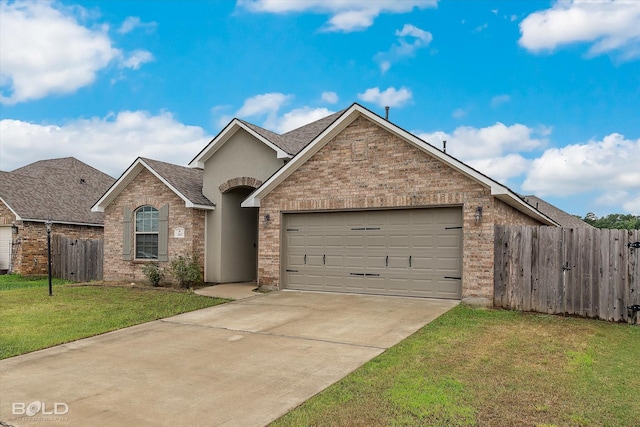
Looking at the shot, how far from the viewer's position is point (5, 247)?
72.6ft

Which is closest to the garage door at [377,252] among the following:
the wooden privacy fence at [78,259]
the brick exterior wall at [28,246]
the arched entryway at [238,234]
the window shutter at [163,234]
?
the arched entryway at [238,234]

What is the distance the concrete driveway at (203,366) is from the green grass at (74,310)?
59cm

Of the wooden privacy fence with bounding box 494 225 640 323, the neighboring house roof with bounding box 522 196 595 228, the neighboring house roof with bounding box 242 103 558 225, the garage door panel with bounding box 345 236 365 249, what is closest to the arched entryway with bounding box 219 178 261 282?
the neighboring house roof with bounding box 242 103 558 225

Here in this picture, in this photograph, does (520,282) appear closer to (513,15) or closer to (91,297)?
(513,15)

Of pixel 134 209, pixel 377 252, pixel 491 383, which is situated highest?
pixel 134 209

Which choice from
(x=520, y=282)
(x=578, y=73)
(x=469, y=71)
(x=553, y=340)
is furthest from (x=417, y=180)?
(x=578, y=73)

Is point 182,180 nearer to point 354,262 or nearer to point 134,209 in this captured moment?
point 134,209

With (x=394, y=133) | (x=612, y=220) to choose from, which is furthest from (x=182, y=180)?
(x=612, y=220)

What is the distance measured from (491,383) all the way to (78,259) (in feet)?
60.4

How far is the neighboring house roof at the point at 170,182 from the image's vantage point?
16.2m

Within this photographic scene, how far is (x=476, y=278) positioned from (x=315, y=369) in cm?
605

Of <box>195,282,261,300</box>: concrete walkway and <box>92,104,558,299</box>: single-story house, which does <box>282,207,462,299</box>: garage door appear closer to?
<box>92,104,558,299</box>: single-story house

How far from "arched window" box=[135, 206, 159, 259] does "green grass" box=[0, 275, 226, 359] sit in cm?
190

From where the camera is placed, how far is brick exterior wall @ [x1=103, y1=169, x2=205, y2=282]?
16.4 metres
